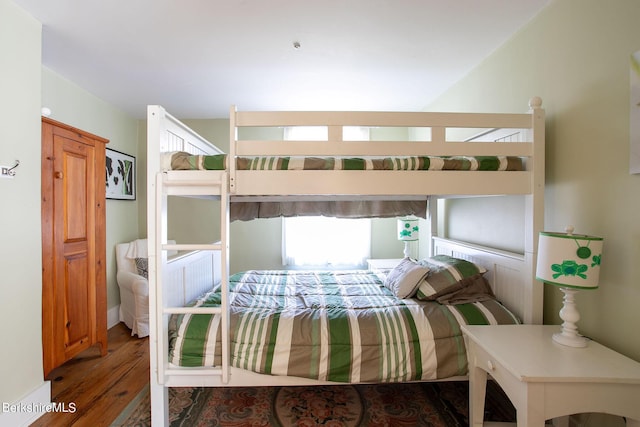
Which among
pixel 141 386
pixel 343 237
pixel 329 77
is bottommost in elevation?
pixel 141 386

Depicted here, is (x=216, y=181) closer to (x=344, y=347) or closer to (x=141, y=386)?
(x=344, y=347)

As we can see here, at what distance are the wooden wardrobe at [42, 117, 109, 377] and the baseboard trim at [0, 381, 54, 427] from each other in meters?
0.16

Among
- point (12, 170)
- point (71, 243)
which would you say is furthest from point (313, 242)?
point (12, 170)

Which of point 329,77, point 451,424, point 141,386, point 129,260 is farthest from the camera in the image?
point 129,260

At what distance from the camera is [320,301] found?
2.04 metres

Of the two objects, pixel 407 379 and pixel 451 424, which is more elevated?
pixel 407 379

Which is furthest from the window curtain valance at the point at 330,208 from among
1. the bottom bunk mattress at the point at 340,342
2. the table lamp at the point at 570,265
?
the table lamp at the point at 570,265

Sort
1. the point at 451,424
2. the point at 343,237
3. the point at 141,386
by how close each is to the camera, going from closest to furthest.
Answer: the point at 451,424
the point at 141,386
the point at 343,237

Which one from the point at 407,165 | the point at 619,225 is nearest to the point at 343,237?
the point at 407,165

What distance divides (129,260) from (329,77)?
3.00 meters

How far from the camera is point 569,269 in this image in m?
1.31

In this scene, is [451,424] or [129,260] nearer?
[451,424]

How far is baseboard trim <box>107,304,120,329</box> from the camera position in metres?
3.31

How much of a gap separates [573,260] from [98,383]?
3.12 m
